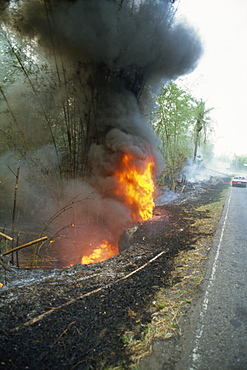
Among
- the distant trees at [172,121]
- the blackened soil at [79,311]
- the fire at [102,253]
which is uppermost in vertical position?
the distant trees at [172,121]

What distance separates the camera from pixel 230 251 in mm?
4980

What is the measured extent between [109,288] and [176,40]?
7.40m

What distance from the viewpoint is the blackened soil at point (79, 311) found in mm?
2068

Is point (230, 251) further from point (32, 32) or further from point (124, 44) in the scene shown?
point (32, 32)

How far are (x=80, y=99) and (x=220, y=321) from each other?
628 cm

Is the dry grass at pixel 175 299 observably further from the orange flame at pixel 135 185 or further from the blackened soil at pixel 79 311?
the orange flame at pixel 135 185

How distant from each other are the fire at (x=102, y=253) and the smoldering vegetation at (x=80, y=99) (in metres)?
0.28

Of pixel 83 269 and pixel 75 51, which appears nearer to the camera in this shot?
pixel 83 269

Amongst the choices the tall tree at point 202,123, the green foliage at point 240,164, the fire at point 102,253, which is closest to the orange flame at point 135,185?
the fire at point 102,253

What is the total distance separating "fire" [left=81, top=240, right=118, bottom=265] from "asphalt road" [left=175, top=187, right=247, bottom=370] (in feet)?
10.5

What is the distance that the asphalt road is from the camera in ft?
6.95

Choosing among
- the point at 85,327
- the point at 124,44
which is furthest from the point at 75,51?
the point at 85,327

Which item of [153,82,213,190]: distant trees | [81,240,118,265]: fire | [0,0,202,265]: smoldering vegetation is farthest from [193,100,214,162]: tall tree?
[81,240,118,265]: fire

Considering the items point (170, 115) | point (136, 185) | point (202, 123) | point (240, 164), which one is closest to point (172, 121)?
point (170, 115)
